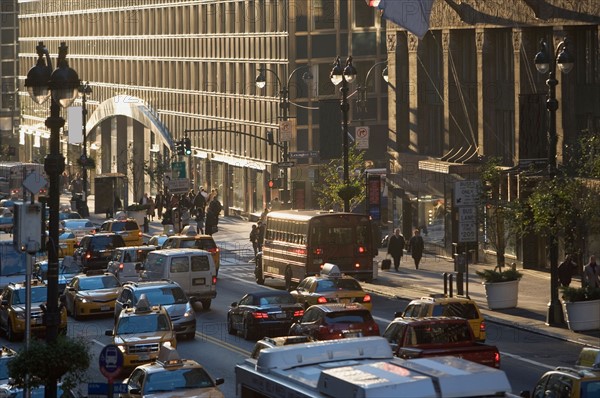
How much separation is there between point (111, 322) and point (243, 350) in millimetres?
8481

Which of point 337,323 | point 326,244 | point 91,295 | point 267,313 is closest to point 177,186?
point 326,244

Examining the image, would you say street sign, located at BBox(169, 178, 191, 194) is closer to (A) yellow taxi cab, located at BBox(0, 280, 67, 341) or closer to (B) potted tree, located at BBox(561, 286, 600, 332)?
(A) yellow taxi cab, located at BBox(0, 280, 67, 341)

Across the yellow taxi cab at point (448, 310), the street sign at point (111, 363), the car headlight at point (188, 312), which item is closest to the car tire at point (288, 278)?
the car headlight at point (188, 312)

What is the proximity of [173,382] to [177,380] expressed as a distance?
0.08m

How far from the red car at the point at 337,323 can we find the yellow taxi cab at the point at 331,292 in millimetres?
6389

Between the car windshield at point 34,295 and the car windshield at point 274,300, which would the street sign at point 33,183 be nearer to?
the car windshield at point 274,300

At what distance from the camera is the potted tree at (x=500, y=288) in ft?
142

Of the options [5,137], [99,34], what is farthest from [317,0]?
[5,137]

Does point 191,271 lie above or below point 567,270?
above

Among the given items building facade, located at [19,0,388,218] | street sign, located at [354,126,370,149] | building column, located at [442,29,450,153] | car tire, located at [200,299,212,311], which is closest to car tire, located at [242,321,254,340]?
car tire, located at [200,299,212,311]

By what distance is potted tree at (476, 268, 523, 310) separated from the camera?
4319 centimetres

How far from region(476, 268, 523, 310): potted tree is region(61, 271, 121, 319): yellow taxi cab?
11.0 metres

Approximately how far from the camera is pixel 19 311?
4038 centimetres

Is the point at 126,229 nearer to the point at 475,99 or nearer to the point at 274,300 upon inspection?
the point at 475,99
